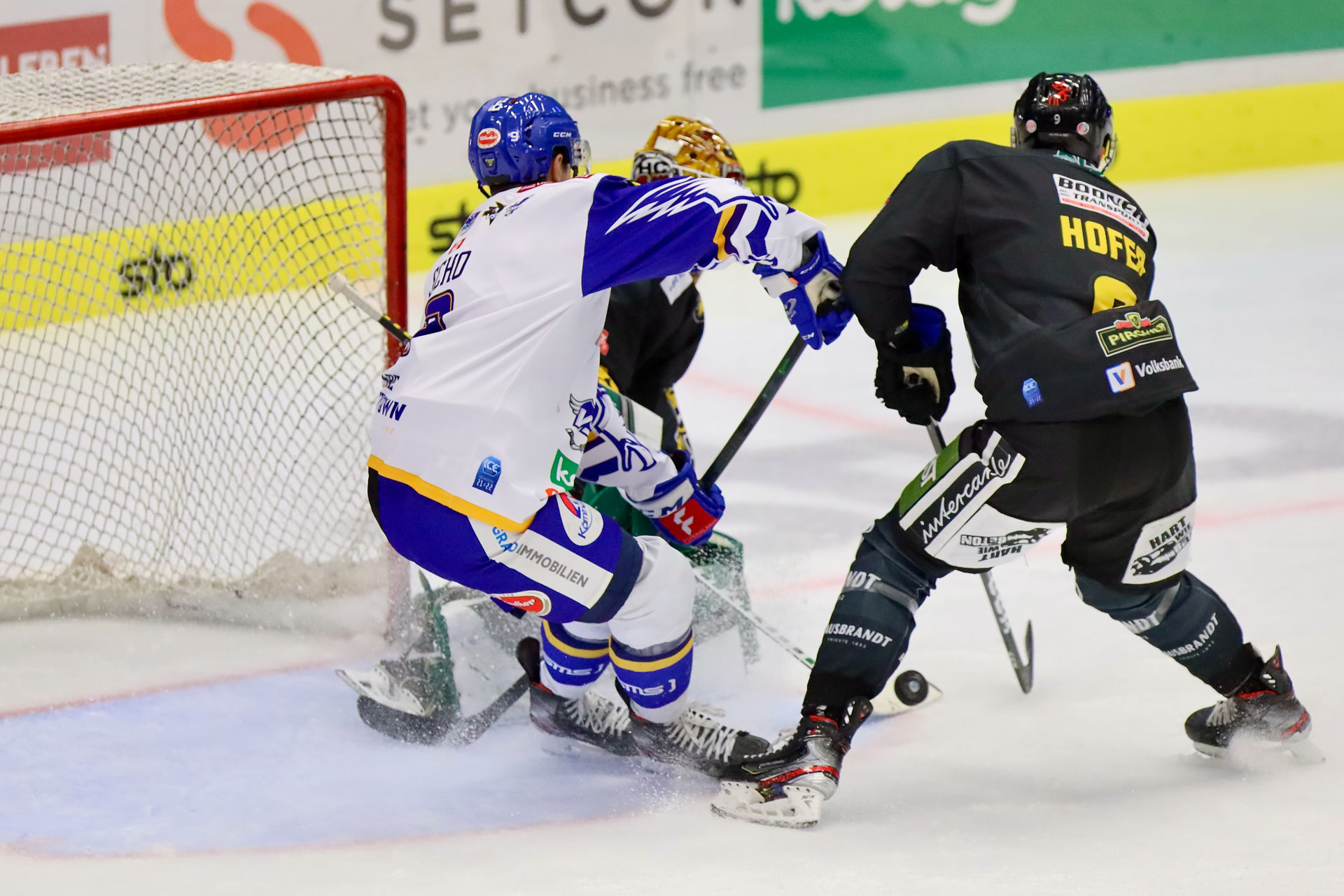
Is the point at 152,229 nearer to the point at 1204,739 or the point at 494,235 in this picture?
the point at 494,235

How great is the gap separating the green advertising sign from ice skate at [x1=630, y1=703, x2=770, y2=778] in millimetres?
4428

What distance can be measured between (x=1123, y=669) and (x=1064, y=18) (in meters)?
4.59

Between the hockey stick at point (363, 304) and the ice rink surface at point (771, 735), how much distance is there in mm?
721

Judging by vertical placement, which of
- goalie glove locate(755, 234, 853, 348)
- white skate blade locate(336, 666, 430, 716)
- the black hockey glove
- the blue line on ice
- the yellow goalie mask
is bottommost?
the blue line on ice

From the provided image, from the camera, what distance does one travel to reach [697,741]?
2.88m

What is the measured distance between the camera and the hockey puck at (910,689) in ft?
10.4

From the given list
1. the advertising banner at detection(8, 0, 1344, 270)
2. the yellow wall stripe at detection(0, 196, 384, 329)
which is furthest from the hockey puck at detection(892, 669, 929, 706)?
the advertising banner at detection(8, 0, 1344, 270)

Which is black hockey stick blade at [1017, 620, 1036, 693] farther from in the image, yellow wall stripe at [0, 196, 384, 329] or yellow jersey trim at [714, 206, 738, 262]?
yellow wall stripe at [0, 196, 384, 329]

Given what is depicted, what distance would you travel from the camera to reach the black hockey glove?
2.71 m

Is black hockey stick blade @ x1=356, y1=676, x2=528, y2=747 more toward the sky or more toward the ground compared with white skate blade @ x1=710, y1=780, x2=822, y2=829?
more toward the ground

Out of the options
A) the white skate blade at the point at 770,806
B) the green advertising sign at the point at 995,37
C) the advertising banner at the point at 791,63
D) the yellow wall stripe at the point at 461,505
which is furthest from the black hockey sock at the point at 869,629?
the green advertising sign at the point at 995,37

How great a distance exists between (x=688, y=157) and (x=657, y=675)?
3.55 feet

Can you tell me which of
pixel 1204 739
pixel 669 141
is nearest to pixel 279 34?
pixel 669 141

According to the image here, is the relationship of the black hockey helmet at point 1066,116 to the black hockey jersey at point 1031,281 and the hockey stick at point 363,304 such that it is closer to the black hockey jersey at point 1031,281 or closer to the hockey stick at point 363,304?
the black hockey jersey at point 1031,281
